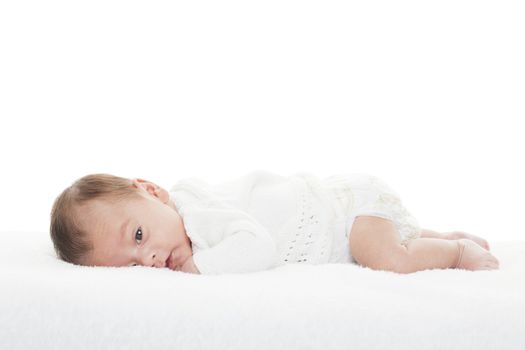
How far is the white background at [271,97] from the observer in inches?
105

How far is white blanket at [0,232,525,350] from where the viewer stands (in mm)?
812

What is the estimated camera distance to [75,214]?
1.34 m

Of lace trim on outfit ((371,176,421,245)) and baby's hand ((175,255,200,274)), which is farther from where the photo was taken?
lace trim on outfit ((371,176,421,245))

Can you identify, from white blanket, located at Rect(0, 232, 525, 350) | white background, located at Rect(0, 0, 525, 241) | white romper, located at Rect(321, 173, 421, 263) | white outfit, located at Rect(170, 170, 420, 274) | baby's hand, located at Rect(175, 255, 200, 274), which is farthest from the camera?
white background, located at Rect(0, 0, 525, 241)

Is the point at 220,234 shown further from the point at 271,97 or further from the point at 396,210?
the point at 271,97

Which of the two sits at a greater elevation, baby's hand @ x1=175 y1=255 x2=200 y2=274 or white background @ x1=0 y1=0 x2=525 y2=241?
white background @ x1=0 y1=0 x2=525 y2=241

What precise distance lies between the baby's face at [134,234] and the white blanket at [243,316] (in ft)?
1.02

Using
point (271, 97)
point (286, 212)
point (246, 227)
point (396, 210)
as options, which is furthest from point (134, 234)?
point (271, 97)

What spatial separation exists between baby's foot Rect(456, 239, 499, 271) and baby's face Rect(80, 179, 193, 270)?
2.33 feet

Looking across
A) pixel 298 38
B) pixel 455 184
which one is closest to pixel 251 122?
pixel 298 38

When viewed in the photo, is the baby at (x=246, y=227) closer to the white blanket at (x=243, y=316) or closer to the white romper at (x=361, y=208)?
the white romper at (x=361, y=208)

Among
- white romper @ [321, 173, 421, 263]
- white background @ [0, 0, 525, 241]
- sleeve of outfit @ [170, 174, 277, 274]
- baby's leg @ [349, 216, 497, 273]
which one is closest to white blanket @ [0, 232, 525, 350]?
sleeve of outfit @ [170, 174, 277, 274]

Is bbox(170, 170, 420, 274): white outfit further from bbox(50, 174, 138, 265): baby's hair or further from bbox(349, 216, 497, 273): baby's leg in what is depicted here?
bbox(50, 174, 138, 265): baby's hair

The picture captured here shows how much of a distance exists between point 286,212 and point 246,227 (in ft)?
0.72
